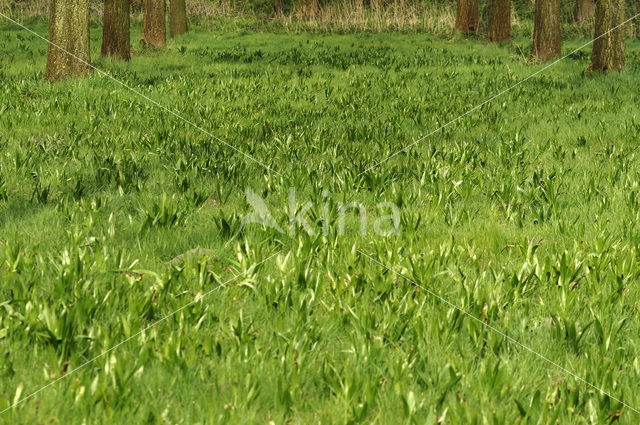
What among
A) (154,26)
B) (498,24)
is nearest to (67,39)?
(154,26)

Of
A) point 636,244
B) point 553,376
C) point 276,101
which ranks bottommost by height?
point 553,376

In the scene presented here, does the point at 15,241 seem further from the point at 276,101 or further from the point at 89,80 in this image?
the point at 89,80

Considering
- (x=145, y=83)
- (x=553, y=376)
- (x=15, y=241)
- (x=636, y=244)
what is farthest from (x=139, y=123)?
(x=553, y=376)

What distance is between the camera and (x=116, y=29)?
14016 mm

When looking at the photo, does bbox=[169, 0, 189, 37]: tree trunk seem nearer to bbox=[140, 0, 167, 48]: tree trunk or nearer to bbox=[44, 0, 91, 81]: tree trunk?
bbox=[140, 0, 167, 48]: tree trunk

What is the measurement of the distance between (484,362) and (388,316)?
1.68 ft

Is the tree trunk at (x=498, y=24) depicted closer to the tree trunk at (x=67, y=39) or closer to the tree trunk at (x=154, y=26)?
the tree trunk at (x=154, y=26)

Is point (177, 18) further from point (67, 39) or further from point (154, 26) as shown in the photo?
point (67, 39)

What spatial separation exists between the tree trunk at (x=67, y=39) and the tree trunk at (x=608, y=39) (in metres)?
8.80

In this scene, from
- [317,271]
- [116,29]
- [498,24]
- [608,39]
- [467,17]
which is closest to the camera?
[317,271]

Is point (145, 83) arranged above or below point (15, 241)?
above

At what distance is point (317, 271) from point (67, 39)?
8.89 meters

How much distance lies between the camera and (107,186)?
16.9ft

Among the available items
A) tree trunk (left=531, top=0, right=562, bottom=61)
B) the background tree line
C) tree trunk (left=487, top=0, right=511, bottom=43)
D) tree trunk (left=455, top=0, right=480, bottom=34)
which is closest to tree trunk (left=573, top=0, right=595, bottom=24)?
the background tree line
